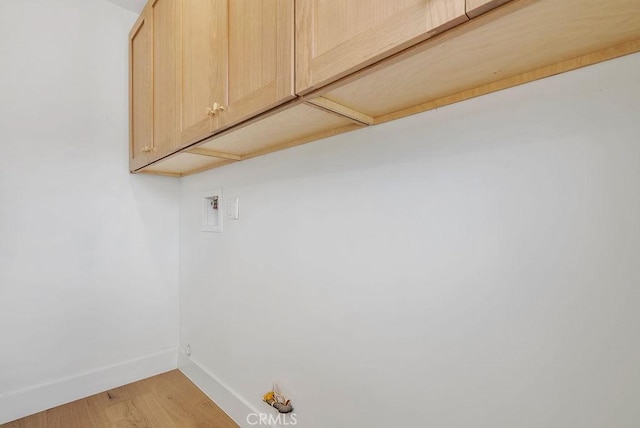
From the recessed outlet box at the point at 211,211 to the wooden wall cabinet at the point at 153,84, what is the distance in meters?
0.36

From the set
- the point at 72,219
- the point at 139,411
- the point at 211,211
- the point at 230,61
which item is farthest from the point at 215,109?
the point at 139,411

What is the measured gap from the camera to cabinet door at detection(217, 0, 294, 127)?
32.5 inches

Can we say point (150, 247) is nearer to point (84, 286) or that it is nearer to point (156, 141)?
point (84, 286)

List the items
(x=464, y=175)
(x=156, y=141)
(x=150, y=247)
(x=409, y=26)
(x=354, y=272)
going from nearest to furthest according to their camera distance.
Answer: (x=409, y=26) → (x=464, y=175) → (x=354, y=272) → (x=156, y=141) → (x=150, y=247)

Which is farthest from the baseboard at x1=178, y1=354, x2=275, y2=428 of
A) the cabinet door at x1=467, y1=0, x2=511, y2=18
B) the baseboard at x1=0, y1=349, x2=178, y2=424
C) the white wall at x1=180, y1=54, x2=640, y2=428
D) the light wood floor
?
the cabinet door at x1=467, y1=0, x2=511, y2=18

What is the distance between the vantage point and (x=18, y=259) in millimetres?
1657

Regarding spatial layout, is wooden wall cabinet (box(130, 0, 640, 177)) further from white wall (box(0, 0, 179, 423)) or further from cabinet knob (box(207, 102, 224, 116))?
white wall (box(0, 0, 179, 423))

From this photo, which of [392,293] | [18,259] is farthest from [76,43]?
[392,293]

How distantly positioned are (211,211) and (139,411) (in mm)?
1180

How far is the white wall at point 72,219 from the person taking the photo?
1646mm

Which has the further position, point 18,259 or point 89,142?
point 89,142

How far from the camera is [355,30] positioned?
67cm

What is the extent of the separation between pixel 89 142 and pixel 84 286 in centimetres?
88

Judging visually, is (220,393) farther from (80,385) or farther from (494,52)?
(494,52)
